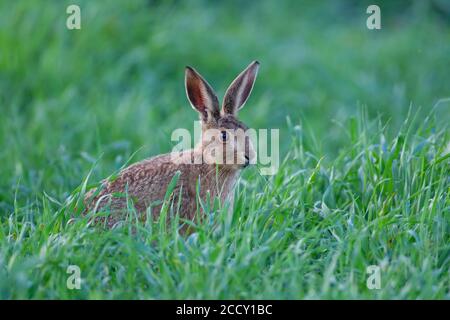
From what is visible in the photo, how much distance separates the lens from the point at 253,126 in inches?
333

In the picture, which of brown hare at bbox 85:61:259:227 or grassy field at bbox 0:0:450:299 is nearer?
grassy field at bbox 0:0:450:299

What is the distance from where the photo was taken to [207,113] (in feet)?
18.7

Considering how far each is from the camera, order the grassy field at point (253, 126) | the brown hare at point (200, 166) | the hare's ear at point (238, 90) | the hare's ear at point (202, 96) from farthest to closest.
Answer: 1. the hare's ear at point (238, 90)
2. the hare's ear at point (202, 96)
3. the brown hare at point (200, 166)
4. the grassy field at point (253, 126)

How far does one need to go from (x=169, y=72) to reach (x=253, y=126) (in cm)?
155

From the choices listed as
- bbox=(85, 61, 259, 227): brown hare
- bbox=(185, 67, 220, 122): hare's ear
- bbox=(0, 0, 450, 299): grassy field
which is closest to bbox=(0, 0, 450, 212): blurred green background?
bbox=(0, 0, 450, 299): grassy field

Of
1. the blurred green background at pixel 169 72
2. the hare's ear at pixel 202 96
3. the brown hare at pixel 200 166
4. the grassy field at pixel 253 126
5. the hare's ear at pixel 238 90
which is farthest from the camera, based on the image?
the blurred green background at pixel 169 72

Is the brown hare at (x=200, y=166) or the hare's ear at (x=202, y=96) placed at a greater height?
the hare's ear at (x=202, y=96)

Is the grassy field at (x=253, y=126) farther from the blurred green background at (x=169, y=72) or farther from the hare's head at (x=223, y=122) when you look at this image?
the hare's head at (x=223, y=122)

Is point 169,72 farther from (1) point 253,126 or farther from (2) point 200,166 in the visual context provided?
(2) point 200,166

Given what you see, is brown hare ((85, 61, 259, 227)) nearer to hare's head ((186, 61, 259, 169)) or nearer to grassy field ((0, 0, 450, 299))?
hare's head ((186, 61, 259, 169))

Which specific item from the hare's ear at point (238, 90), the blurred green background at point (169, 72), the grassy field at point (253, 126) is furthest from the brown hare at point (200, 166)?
the blurred green background at point (169, 72)

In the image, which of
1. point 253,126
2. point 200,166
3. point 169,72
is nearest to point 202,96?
point 200,166

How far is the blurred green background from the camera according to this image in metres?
7.55

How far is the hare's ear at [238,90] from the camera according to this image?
5.69 metres
